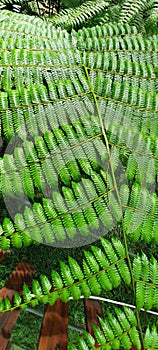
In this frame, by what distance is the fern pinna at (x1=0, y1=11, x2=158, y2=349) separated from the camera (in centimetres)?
89

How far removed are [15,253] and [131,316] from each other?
108 cm

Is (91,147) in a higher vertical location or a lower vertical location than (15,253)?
higher

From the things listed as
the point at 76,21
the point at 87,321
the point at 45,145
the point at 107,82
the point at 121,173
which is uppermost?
the point at 76,21

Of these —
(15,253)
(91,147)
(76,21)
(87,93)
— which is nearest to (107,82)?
(87,93)

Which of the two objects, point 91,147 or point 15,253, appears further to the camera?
point 15,253

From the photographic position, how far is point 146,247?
2090 millimetres

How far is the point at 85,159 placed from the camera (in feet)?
3.25

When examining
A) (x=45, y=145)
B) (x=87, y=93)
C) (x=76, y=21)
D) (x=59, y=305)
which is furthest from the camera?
(x=76, y=21)

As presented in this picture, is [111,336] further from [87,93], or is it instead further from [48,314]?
[87,93]

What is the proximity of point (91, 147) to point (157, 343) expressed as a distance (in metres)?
0.54

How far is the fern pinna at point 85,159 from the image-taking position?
2.93ft

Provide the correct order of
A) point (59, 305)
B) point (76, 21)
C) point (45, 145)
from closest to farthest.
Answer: point (45, 145) < point (59, 305) < point (76, 21)

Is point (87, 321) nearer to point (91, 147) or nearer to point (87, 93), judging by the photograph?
point (91, 147)

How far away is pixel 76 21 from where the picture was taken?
1577 mm
